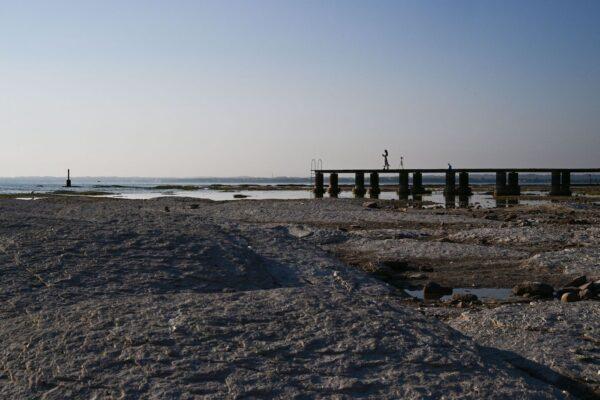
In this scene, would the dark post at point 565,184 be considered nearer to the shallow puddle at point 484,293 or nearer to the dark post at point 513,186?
the dark post at point 513,186

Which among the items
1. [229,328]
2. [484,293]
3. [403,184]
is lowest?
[484,293]

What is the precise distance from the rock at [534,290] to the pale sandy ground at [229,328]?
1070mm

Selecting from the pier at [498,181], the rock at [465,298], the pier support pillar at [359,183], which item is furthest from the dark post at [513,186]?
the rock at [465,298]

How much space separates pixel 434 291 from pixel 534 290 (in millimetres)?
1224

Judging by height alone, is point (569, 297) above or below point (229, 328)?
below

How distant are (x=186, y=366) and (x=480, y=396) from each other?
5.54 ft

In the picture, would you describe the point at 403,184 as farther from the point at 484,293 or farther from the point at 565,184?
the point at 484,293

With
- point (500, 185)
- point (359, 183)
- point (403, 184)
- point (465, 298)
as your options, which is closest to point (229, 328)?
point (465, 298)

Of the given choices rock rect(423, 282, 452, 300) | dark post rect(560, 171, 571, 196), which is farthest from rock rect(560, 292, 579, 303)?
dark post rect(560, 171, 571, 196)

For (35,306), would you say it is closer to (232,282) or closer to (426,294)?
(232,282)

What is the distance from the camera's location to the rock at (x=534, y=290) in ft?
26.7

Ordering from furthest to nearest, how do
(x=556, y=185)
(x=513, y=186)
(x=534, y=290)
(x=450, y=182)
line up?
(x=450, y=182) → (x=513, y=186) → (x=556, y=185) → (x=534, y=290)

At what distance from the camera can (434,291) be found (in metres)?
8.49

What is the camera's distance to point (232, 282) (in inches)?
253
